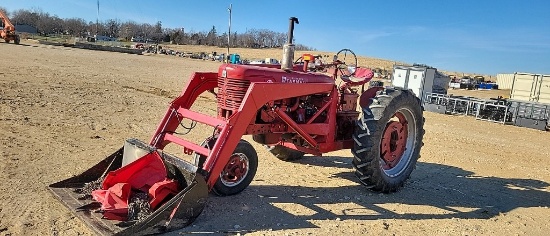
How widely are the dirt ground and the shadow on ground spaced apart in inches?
0.6

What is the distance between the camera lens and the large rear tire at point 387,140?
18.9 ft

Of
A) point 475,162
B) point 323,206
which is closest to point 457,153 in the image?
point 475,162

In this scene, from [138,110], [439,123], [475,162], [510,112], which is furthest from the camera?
[510,112]

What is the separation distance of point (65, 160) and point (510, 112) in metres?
17.8

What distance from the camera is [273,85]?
195 inches

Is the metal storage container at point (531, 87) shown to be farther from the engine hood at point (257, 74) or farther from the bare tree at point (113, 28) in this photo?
the bare tree at point (113, 28)

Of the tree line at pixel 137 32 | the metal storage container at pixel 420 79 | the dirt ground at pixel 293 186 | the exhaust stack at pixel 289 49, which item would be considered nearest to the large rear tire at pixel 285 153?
the dirt ground at pixel 293 186

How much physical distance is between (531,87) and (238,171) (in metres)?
21.9

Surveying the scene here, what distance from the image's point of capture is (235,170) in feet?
17.4

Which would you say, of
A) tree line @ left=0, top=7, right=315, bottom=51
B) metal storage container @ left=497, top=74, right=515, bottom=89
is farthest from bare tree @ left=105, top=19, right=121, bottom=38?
metal storage container @ left=497, top=74, right=515, bottom=89

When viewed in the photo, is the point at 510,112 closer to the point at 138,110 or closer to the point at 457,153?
the point at 457,153

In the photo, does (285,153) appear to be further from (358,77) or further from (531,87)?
(531,87)

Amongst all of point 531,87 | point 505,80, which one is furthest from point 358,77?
point 505,80

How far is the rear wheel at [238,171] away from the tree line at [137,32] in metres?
97.5
